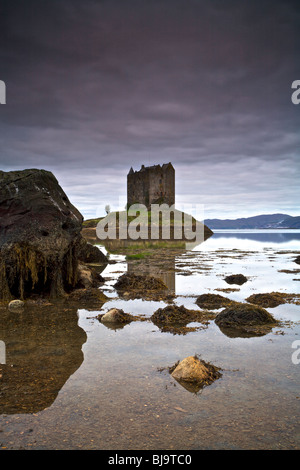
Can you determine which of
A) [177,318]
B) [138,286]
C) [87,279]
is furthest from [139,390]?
[87,279]

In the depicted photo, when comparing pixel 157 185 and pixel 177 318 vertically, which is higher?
pixel 157 185

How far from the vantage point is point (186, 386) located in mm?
4734

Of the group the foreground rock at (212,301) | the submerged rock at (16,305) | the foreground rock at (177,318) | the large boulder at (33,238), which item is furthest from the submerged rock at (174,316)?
the large boulder at (33,238)

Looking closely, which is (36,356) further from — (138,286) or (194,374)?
(138,286)

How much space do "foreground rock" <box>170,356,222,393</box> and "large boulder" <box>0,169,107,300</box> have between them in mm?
6921

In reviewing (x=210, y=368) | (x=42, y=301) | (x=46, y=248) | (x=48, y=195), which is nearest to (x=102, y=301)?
(x=42, y=301)

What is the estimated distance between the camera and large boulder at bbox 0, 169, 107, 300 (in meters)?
10.7

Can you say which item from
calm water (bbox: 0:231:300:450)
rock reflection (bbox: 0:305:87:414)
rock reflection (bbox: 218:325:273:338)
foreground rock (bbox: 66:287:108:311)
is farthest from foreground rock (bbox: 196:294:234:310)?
rock reflection (bbox: 0:305:87:414)

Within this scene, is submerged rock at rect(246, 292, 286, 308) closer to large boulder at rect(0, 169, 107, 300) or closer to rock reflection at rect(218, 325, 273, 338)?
rock reflection at rect(218, 325, 273, 338)

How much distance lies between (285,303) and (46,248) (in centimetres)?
783

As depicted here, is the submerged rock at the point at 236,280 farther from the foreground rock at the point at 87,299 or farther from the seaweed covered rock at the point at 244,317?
the seaweed covered rock at the point at 244,317

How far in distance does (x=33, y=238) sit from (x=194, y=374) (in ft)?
25.7

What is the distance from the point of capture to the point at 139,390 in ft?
15.0

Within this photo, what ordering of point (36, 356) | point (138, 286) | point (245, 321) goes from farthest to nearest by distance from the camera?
1. point (138, 286)
2. point (245, 321)
3. point (36, 356)
